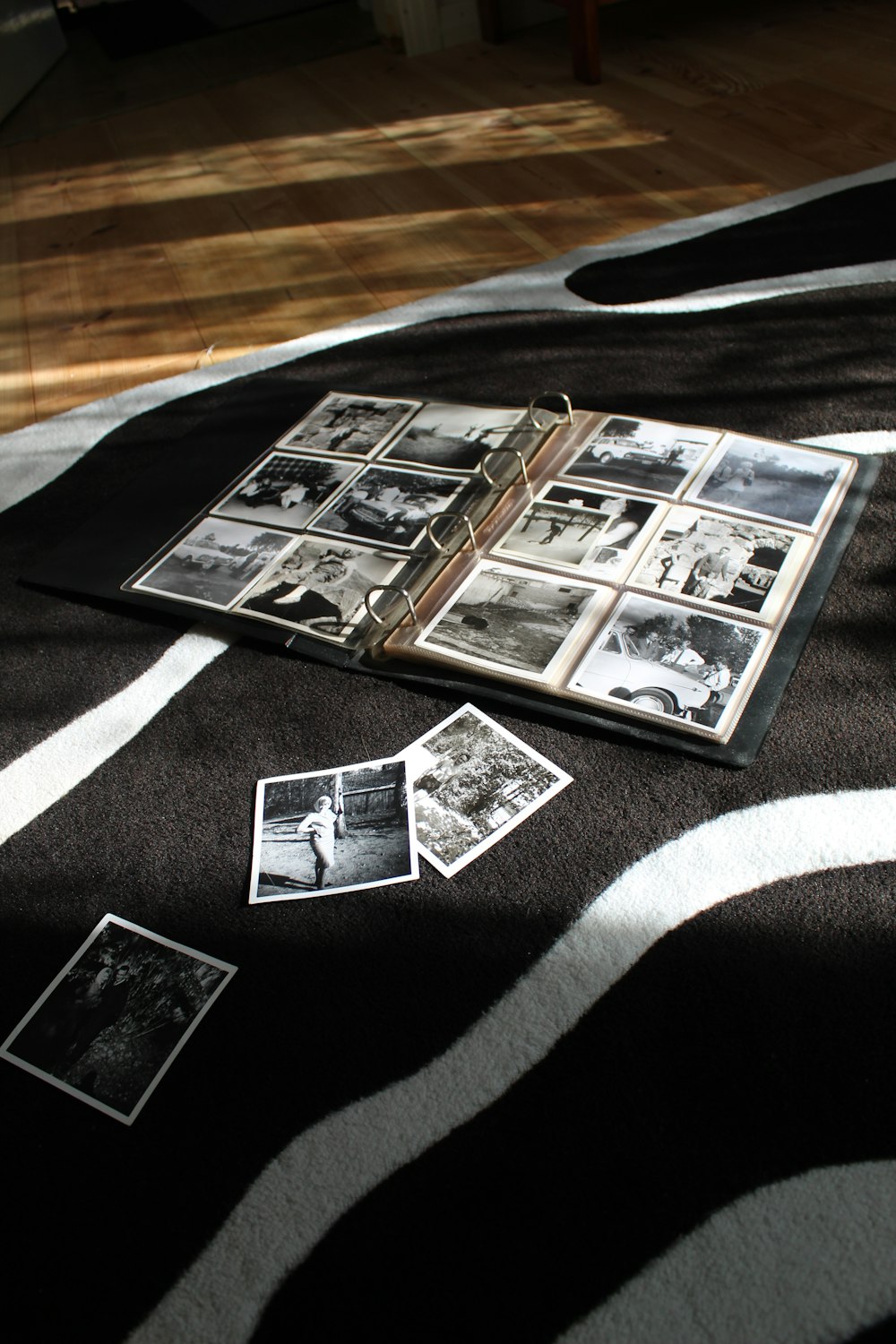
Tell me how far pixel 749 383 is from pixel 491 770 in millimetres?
841

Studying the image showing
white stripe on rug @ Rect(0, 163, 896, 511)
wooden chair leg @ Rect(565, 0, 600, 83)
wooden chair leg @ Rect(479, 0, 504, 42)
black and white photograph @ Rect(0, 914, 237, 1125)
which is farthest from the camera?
wooden chair leg @ Rect(479, 0, 504, 42)

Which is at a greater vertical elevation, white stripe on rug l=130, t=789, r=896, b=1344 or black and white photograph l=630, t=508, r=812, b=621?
black and white photograph l=630, t=508, r=812, b=621

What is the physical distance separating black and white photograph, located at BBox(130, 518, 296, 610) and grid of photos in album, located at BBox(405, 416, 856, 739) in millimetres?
282

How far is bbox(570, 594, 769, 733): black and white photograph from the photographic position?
1.07m

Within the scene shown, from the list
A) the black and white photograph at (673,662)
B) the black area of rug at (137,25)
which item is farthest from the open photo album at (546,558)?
the black area of rug at (137,25)

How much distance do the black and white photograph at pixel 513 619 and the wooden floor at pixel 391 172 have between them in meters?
1.03

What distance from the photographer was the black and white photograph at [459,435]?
145cm

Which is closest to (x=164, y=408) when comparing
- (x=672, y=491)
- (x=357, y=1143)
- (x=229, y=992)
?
(x=672, y=491)

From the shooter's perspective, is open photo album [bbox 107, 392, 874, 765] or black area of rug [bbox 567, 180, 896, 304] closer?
open photo album [bbox 107, 392, 874, 765]

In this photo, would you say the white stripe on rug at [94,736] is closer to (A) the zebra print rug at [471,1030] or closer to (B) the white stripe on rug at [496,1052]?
(A) the zebra print rug at [471,1030]

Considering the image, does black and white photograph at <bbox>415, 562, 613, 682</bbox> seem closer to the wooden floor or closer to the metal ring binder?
the metal ring binder

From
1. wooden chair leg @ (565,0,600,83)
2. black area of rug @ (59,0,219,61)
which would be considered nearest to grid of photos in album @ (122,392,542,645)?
wooden chair leg @ (565,0,600,83)

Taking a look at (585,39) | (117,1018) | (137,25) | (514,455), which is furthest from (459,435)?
(137,25)

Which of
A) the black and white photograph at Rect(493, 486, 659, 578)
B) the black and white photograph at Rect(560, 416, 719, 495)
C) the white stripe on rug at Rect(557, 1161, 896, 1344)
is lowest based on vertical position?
the white stripe on rug at Rect(557, 1161, 896, 1344)
